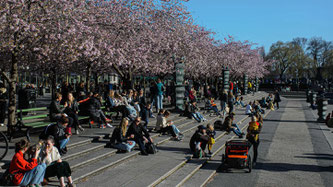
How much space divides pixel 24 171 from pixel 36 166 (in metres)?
0.26

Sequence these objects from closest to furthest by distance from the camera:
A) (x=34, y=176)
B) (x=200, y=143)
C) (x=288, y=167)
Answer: (x=34, y=176), (x=288, y=167), (x=200, y=143)

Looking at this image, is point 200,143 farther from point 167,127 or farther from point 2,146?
point 2,146

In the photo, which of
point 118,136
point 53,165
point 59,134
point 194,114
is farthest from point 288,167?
point 194,114

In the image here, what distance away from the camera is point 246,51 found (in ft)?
199

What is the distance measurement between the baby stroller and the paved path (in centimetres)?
A: 26

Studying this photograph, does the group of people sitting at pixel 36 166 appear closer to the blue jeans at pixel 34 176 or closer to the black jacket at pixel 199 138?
the blue jeans at pixel 34 176

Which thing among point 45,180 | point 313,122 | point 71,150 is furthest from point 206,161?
point 313,122

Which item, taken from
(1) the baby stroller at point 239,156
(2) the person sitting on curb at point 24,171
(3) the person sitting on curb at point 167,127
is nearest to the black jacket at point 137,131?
(1) the baby stroller at point 239,156

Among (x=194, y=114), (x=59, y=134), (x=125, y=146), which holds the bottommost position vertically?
(x=125, y=146)

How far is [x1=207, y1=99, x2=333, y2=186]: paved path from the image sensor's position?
914cm

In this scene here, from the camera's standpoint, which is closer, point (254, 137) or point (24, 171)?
point (24, 171)

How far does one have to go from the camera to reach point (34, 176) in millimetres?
7109

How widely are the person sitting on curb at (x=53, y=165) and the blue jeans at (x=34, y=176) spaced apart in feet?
0.91

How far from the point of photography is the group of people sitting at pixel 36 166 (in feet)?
23.3
